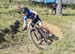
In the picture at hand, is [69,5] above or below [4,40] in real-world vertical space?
below

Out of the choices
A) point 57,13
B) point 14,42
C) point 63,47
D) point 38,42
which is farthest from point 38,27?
point 57,13

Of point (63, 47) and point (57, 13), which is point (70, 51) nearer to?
point (63, 47)

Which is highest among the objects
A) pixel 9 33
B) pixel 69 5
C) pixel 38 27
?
pixel 38 27

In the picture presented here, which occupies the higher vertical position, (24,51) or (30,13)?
(30,13)

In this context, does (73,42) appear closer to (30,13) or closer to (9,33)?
(30,13)

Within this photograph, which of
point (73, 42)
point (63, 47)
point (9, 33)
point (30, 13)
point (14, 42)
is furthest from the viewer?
point (9, 33)

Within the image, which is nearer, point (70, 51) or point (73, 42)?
point (70, 51)

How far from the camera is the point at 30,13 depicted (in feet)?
45.0

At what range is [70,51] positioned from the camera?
10.9 m

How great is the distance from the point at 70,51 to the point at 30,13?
11.3 ft

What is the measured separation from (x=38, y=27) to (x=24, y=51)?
58.1 inches

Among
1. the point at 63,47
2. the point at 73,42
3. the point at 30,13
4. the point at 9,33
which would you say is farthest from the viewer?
the point at 9,33

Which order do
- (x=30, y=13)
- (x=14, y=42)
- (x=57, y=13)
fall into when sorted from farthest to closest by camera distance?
(x=57, y=13) → (x=14, y=42) → (x=30, y=13)

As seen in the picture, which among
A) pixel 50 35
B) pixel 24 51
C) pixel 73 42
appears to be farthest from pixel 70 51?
pixel 50 35
